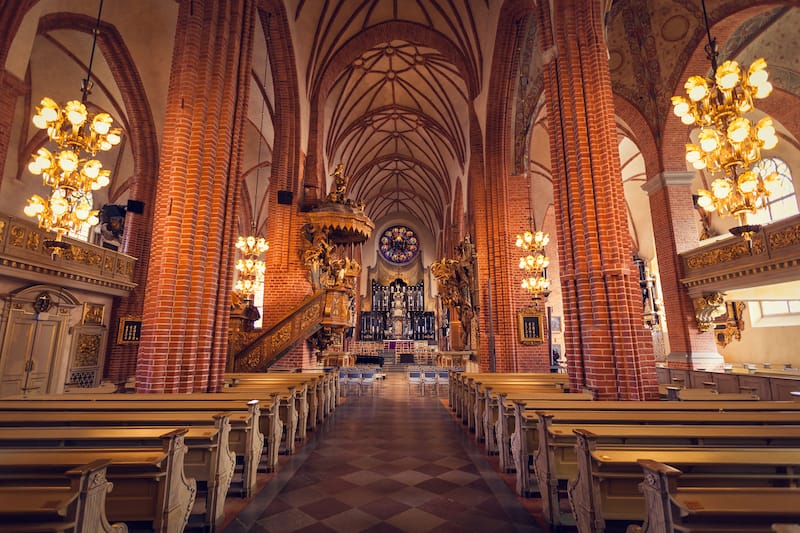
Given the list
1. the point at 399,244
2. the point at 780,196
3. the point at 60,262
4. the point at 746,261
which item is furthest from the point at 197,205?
the point at 399,244

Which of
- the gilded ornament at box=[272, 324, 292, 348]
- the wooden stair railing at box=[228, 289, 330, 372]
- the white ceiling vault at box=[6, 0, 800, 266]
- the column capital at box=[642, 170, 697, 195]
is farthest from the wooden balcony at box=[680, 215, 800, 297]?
the gilded ornament at box=[272, 324, 292, 348]

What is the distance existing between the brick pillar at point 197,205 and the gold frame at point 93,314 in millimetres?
6923

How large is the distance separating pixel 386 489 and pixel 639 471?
2.48 meters

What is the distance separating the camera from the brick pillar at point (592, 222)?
498cm

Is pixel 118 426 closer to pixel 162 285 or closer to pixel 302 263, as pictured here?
pixel 162 285

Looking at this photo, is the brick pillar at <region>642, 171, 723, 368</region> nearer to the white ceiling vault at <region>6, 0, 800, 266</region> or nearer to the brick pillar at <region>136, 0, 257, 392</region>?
the white ceiling vault at <region>6, 0, 800, 266</region>

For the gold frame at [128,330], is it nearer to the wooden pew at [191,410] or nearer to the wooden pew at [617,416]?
the wooden pew at [191,410]

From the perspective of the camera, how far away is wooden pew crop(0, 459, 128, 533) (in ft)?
5.07

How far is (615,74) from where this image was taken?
1076 cm

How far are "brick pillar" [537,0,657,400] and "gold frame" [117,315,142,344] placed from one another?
11505 millimetres

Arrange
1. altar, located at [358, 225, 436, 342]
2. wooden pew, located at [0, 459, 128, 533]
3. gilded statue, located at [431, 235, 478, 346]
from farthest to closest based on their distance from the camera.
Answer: altar, located at [358, 225, 436, 342] < gilded statue, located at [431, 235, 478, 346] < wooden pew, located at [0, 459, 128, 533]

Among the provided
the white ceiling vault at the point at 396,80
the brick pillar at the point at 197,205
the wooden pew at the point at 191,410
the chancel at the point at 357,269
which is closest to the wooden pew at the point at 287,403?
the chancel at the point at 357,269

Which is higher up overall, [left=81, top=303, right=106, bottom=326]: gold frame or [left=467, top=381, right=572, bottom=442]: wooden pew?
[left=81, top=303, right=106, bottom=326]: gold frame

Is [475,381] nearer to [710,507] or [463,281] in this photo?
[710,507]
